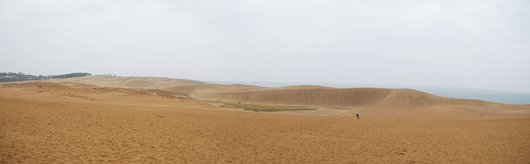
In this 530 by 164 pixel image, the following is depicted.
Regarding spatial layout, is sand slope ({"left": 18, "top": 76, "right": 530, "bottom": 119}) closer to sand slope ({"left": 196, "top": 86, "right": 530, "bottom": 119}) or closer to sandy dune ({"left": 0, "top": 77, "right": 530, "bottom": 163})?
sand slope ({"left": 196, "top": 86, "right": 530, "bottom": 119})

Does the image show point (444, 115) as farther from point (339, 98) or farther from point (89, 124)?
point (89, 124)

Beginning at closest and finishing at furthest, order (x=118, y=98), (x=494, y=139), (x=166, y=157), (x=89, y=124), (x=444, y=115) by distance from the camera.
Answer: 1. (x=166, y=157)
2. (x=89, y=124)
3. (x=494, y=139)
4. (x=118, y=98)
5. (x=444, y=115)

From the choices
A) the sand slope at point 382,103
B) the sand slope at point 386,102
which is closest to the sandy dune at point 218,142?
the sand slope at point 382,103

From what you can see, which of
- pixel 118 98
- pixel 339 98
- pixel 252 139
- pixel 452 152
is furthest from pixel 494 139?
pixel 339 98

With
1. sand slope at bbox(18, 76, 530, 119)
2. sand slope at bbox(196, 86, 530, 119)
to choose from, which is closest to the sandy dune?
sand slope at bbox(18, 76, 530, 119)

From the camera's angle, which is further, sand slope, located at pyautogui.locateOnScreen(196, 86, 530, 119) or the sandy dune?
sand slope, located at pyautogui.locateOnScreen(196, 86, 530, 119)

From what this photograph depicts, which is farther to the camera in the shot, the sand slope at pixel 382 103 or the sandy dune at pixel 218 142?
the sand slope at pixel 382 103

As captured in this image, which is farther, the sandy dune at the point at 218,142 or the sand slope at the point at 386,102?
the sand slope at the point at 386,102

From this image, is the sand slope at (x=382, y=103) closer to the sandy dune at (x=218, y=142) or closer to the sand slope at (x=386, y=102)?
the sand slope at (x=386, y=102)

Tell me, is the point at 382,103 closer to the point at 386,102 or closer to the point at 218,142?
the point at 386,102

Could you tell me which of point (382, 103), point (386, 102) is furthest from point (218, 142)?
point (386, 102)

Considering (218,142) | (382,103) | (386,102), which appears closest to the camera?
(218,142)

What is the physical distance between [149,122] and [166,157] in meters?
7.08

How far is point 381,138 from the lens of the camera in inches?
586
